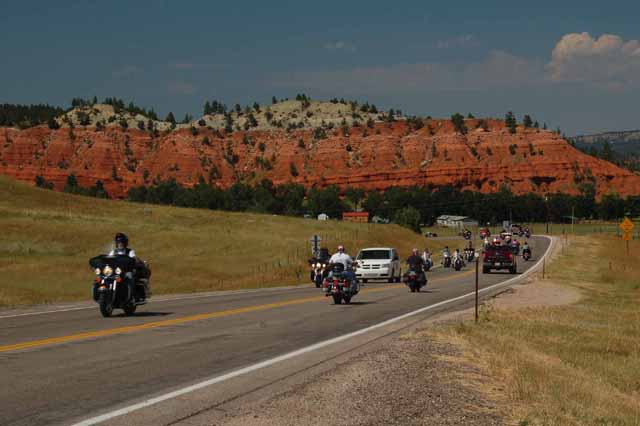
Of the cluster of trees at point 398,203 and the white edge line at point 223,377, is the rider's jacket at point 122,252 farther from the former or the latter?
the cluster of trees at point 398,203

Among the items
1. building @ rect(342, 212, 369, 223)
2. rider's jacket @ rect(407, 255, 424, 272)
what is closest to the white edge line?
rider's jacket @ rect(407, 255, 424, 272)

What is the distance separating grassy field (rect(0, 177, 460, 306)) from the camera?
1834 inches

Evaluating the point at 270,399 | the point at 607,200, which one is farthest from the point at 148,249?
the point at 607,200

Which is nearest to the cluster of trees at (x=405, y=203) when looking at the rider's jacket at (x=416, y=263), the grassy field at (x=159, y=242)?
the grassy field at (x=159, y=242)

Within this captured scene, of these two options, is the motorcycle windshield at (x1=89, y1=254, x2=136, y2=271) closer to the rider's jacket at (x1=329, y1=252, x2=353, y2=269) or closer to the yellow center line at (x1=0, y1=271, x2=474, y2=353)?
the yellow center line at (x1=0, y1=271, x2=474, y2=353)

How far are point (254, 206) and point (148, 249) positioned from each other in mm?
106282

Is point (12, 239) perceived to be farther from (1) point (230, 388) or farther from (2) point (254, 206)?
(2) point (254, 206)

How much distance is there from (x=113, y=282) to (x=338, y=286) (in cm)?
738

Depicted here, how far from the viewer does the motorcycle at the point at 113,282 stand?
1841 centimetres

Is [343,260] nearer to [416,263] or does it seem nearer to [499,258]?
[416,263]

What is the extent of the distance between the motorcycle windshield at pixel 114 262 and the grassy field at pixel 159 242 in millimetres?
12332

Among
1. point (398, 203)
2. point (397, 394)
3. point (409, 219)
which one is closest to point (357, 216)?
point (409, 219)

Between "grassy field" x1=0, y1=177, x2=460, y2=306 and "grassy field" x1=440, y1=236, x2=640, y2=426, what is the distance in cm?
1763

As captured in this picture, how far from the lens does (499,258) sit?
50219 mm
